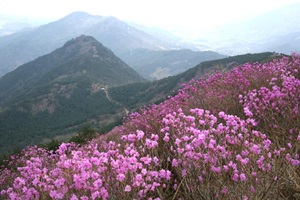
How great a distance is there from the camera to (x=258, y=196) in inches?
110

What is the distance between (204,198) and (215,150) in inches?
24.7

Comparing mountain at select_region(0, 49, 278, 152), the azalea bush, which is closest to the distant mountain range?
mountain at select_region(0, 49, 278, 152)

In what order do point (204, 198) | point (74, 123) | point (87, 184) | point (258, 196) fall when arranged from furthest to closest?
point (74, 123)
point (87, 184)
point (204, 198)
point (258, 196)

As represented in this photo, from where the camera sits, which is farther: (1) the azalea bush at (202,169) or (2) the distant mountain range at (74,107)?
(2) the distant mountain range at (74,107)

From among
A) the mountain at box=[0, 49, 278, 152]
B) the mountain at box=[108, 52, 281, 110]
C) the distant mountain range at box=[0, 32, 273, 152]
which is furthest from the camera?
the mountain at box=[108, 52, 281, 110]

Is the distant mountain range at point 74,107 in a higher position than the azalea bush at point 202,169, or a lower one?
lower

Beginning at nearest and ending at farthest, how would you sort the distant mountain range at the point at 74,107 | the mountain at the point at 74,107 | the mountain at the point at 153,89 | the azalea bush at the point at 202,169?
1. the azalea bush at the point at 202,169
2. the mountain at the point at 74,107
3. the distant mountain range at the point at 74,107
4. the mountain at the point at 153,89

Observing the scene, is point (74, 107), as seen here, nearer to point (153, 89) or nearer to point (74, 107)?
point (74, 107)

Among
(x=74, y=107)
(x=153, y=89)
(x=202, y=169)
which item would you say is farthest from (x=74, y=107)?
(x=202, y=169)

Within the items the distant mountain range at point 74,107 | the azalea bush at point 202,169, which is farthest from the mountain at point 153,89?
the azalea bush at point 202,169

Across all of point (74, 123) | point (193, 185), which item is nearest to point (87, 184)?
point (193, 185)

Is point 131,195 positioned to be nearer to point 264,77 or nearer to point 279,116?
point 279,116

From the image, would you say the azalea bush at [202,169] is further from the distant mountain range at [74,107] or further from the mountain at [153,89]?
the mountain at [153,89]

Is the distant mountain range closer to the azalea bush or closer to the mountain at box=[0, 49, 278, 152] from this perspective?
the mountain at box=[0, 49, 278, 152]
